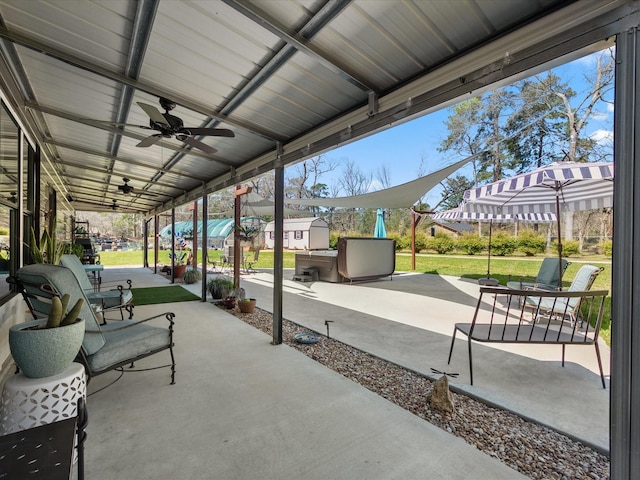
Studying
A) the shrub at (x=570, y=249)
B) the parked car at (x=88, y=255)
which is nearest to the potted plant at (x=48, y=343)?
the parked car at (x=88, y=255)

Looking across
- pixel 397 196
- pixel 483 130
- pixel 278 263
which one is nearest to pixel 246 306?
pixel 278 263

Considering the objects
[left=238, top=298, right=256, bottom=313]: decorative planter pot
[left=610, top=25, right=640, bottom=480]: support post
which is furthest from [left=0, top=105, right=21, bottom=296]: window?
[left=610, top=25, right=640, bottom=480]: support post

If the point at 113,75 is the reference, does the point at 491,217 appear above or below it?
below

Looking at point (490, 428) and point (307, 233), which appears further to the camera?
point (307, 233)

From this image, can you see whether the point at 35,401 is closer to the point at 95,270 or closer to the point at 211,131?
the point at 211,131

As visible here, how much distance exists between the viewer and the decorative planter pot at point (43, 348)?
1.67 metres

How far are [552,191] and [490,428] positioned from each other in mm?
5179

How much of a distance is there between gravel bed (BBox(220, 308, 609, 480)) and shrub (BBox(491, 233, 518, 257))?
13.8 meters

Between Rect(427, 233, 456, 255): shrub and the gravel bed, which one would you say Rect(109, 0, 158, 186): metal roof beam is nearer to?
the gravel bed

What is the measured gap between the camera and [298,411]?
7.88 ft

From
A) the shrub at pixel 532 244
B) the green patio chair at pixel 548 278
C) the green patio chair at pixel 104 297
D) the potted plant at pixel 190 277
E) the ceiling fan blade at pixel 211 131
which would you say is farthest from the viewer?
the shrub at pixel 532 244

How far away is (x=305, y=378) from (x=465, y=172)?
70.4ft

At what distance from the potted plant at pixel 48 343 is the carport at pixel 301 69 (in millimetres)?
1905

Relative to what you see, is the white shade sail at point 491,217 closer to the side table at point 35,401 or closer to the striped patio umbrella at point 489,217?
the striped patio umbrella at point 489,217
